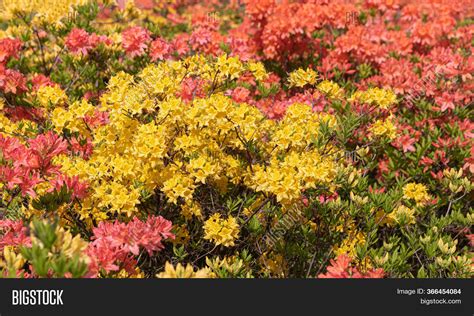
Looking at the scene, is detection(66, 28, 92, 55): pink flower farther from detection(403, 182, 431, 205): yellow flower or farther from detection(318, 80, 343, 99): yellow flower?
detection(403, 182, 431, 205): yellow flower

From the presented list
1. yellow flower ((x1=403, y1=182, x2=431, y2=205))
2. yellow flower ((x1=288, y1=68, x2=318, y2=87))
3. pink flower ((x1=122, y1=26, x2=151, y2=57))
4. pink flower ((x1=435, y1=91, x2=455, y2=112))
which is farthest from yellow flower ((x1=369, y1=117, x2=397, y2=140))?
pink flower ((x1=122, y1=26, x2=151, y2=57))

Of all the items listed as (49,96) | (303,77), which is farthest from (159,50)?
(303,77)

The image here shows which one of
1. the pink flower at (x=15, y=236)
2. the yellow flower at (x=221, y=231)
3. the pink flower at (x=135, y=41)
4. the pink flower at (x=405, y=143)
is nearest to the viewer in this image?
the pink flower at (x=15, y=236)

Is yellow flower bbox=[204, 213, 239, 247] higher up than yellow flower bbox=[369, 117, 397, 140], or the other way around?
yellow flower bbox=[369, 117, 397, 140]

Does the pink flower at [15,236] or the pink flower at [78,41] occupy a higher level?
the pink flower at [78,41]

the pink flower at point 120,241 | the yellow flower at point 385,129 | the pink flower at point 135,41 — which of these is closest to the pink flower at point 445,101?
the yellow flower at point 385,129

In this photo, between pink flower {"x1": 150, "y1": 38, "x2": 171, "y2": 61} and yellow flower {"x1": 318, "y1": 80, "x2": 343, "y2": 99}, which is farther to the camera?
pink flower {"x1": 150, "y1": 38, "x2": 171, "y2": 61}

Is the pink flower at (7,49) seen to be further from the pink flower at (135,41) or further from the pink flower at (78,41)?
the pink flower at (135,41)

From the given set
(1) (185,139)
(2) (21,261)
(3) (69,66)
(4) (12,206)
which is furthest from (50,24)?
(2) (21,261)

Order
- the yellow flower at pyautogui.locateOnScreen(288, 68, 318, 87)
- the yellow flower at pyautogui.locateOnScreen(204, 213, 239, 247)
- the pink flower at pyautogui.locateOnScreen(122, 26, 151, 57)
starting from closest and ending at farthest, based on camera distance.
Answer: the yellow flower at pyautogui.locateOnScreen(204, 213, 239, 247)
the yellow flower at pyautogui.locateOnScreen(288, 68, 318, 87)
the pink flower at pyautogui.locateOnScreen(122, 26, 151, 57)

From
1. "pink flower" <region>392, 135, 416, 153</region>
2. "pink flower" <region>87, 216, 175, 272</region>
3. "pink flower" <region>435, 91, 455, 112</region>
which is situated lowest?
"pink flower" <region>392, 135, 416, 153</region>

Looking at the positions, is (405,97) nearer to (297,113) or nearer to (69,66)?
(297,113)

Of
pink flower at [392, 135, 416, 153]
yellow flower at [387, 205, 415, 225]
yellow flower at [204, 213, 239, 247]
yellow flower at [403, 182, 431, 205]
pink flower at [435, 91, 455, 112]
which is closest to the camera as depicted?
yellow flower at [204, 213, 239, 247]

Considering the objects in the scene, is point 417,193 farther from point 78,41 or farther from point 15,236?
point 78,41
